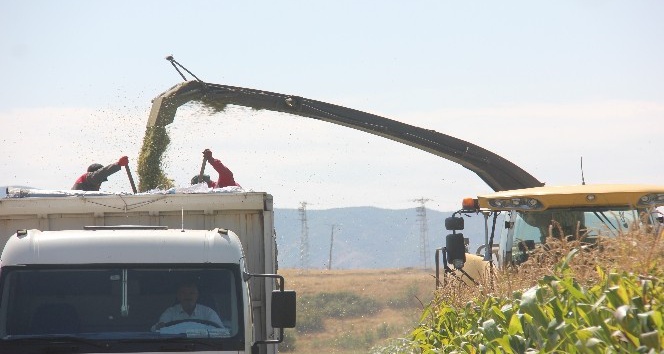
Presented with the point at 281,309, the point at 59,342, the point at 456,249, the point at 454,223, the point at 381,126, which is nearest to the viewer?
the point at 59,342

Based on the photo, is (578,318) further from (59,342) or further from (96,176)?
(96,176)

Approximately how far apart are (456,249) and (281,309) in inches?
204

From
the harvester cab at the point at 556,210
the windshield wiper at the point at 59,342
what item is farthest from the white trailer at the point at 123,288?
the harvester cab at the point at 556,210

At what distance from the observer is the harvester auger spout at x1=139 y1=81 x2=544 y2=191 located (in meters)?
21.0

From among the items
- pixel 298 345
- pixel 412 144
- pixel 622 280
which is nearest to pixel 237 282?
pixel 622 280

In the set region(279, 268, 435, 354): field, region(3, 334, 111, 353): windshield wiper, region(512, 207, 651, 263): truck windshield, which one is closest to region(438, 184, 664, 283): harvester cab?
region(512, 207, 651, 263): truck windshield

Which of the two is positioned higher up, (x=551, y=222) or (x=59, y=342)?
(x=551, y=222)

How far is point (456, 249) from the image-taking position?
1553cm

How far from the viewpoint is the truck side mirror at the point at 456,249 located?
15.5 m

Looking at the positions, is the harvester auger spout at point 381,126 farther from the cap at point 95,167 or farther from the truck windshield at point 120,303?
the truck windshield at point 120,303

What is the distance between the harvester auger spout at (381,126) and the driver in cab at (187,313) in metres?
10.4

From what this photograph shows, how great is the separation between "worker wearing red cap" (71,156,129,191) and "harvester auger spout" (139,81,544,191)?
14.2ft

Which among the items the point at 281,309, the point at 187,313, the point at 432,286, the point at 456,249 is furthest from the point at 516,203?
the point at 432,286

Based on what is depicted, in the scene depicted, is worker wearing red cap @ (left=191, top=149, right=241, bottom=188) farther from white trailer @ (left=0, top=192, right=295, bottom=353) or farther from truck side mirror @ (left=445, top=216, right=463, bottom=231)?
white trailer @ (left=0, top=192, right=295, bottom=353)
